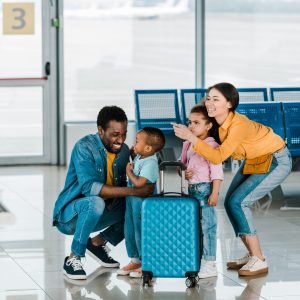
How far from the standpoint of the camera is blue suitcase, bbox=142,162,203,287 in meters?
6.79

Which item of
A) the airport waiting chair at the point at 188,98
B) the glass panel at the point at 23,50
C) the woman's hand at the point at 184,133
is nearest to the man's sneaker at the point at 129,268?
the woman's hand at the point at 184,133

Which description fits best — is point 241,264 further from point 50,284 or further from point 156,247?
point 50,284

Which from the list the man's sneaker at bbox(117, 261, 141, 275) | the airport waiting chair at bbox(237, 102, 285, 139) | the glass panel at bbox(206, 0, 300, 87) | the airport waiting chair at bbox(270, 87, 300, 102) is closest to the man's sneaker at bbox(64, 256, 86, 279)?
the man's sneaker at bbox(117, 261, 141, 275)

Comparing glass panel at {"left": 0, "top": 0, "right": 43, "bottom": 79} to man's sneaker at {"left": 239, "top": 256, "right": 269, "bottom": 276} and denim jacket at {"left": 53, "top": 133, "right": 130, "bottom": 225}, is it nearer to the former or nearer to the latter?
denim jacket at {"left": 53, "top": 133, "right": 130, "bottom": 225}

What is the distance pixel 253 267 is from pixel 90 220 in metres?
1.26

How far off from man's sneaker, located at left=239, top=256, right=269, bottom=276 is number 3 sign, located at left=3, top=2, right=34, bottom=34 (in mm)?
8149

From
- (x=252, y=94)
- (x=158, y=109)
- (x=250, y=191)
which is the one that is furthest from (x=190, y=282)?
(x=252, y=94)

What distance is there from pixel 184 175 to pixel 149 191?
29cm

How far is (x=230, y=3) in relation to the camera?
51.7 ft

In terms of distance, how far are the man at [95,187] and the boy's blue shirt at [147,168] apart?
0.09m

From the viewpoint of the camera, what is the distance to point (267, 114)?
1153 centimetres

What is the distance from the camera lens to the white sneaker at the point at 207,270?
7.20 m

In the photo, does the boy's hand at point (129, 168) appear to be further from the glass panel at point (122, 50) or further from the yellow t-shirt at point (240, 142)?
the glass panel at point (122, 50)

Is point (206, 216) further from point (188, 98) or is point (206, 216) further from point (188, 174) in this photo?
point (188, 98)
